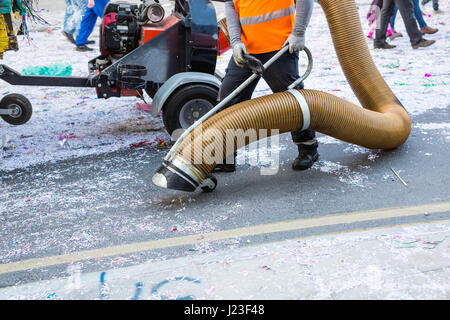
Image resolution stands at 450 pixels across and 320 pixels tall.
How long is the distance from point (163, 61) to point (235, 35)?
4.24 ft

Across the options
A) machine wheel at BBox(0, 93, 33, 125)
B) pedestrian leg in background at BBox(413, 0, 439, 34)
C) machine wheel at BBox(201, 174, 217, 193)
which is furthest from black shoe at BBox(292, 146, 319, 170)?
pedestrian leg in background at BBox(413, 0, 439, 34)

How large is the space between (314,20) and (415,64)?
189 inches

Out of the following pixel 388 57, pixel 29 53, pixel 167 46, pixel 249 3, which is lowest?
pixel 29 53

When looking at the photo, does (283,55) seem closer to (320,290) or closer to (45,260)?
(320,290)

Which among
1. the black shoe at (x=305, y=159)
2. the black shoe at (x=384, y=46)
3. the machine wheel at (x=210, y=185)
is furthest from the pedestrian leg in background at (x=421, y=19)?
the machine wheel at (x=210, y=185)

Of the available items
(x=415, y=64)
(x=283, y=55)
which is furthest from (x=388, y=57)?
(x=283, y=55)

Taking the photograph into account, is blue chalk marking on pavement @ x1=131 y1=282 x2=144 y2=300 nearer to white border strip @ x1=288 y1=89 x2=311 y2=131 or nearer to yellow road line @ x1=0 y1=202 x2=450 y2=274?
yellow road line @ x1=0 y1=202 x2=450 y2=274

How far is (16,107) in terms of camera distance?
5.09 meters

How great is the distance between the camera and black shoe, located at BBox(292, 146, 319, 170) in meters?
3.99

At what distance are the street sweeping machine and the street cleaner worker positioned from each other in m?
0.79

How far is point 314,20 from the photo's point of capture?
11.5m

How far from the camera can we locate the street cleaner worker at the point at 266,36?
342 cm

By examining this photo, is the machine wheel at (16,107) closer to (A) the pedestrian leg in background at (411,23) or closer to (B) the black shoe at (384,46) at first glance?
(B) the black shoe at (384,46)
